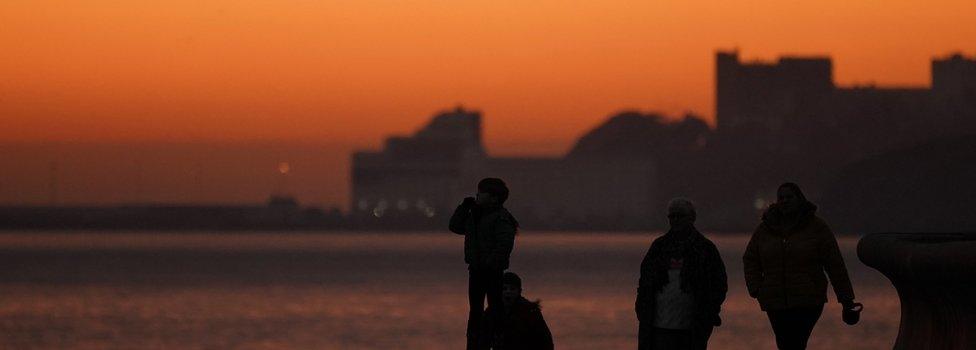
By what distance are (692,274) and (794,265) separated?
102 centimetres

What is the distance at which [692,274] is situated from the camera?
1102cm

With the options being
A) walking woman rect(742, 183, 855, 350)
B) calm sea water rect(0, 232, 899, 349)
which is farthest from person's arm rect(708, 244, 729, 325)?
calm sea water rect(0, 232, 899, 349)

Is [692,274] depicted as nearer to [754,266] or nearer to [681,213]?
[681,213]

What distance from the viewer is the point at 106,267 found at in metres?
139

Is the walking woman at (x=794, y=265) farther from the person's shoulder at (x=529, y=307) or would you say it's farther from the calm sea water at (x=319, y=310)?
the calm sea water at (x=319, y=310)

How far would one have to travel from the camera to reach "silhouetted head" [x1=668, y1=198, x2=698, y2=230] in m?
10.8

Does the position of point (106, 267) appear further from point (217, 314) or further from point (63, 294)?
point (217, 314)

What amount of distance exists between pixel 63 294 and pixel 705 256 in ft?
251

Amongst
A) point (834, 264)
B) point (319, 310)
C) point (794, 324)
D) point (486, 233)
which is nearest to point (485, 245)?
point (486, 233)

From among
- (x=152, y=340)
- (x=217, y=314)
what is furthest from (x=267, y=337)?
(x=217, y=314)

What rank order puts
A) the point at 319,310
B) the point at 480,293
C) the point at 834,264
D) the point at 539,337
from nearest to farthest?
the point at 834,264
the point at 539,337
the point at 480,293
the point at 319,310

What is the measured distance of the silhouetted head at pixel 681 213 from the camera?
10836mm

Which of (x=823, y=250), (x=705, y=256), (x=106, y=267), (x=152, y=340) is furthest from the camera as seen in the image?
(x=106, y=267)

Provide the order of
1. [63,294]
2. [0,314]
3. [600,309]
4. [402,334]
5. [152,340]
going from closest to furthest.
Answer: [152,340] → [402,334] → [0,314] → [600,309] → [63,294]
